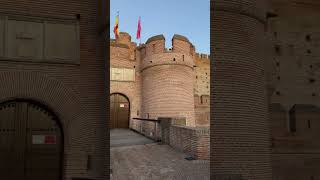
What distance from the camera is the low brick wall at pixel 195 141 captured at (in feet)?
33.3

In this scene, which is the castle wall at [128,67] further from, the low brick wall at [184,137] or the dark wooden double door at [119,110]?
the low brick wall at [184,137]

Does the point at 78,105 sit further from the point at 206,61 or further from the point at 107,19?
the point at 206,61

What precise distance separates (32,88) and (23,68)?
406mm

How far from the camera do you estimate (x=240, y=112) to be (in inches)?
255

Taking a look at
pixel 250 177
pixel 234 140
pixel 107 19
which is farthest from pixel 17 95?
pixel 250 177

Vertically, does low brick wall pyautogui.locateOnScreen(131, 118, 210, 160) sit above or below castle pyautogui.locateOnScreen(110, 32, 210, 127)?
below

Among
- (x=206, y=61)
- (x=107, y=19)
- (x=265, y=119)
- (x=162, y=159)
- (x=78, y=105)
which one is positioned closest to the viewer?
(x=78, y=105)

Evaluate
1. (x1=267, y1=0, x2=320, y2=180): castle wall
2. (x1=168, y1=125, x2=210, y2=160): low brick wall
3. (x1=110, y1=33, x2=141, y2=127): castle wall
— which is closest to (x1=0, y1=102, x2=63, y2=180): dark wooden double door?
(x1=267, y1=0, x2=320, y2=180): castle wall

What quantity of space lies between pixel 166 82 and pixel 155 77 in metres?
0.98

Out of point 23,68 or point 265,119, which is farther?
point 265,119

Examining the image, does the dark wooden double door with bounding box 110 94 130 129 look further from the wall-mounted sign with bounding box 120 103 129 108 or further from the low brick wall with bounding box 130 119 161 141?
the low brick wall with bounding box 130 119 161 141

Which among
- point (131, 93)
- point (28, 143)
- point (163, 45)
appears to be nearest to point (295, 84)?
point (28, 143)

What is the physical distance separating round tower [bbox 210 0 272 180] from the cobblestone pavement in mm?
1896

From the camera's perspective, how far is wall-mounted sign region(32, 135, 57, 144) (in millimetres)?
5691
